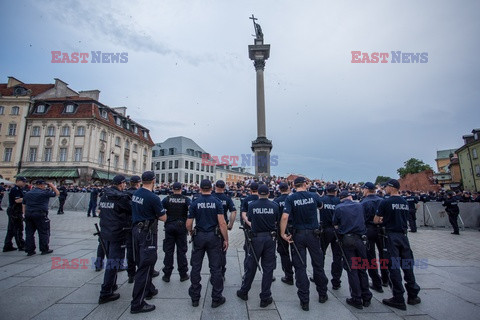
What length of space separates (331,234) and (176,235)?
362 cm

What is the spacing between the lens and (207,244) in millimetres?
4488

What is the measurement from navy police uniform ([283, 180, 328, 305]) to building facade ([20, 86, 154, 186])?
122ft

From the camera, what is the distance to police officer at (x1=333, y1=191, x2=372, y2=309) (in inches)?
173

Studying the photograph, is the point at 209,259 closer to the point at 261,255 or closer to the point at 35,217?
the point at 261,255

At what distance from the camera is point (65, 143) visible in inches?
1414

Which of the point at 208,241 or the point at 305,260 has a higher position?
the point at 208,241

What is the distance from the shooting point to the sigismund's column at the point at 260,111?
22.2m

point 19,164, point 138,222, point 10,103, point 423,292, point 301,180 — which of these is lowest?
point 423,292

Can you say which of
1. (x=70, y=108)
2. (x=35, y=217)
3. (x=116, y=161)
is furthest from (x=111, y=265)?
(x=70, y=108)

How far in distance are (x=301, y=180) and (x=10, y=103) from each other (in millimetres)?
49007

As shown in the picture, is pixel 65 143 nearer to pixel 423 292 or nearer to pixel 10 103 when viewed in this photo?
pixel 10 103

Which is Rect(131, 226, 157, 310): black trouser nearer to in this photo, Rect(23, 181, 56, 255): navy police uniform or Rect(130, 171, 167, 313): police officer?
Rect(130, 171, 167, 313): police officer

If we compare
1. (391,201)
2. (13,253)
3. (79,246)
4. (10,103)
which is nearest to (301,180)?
(391,201)

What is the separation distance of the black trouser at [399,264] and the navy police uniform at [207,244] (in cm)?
326
